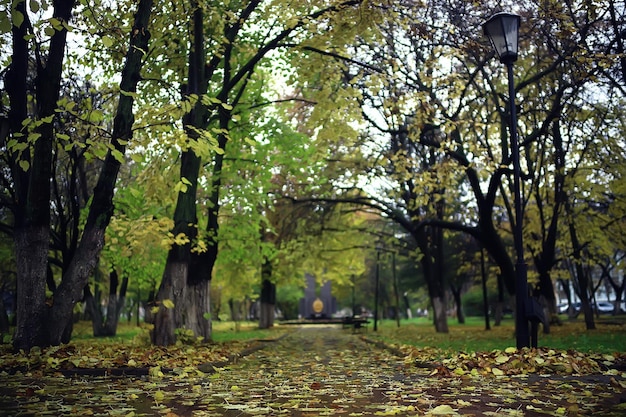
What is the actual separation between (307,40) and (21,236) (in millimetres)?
7773

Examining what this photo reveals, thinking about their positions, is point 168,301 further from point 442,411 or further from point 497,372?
point 442,411

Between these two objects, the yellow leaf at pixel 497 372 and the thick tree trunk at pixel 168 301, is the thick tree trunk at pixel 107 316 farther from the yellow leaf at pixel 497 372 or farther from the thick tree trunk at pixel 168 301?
the yellow leaf at pixel 497 372

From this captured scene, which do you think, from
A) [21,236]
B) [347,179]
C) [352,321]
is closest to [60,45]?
[21,236]

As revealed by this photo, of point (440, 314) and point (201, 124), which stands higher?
point (201, 124)

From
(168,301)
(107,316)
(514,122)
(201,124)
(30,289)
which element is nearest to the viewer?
(30,289)

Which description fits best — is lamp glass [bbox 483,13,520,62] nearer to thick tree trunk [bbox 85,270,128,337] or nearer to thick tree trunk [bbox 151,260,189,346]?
thick tree trunk [bbox 151,260,189,346]

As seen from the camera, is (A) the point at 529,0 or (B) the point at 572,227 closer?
(A) the point at 529,0

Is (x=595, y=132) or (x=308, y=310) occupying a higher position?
(x=595, y=132)

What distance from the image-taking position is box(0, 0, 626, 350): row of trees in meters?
10.6

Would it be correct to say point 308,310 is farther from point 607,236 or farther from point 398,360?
point 398,360

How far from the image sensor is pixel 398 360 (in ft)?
40.5

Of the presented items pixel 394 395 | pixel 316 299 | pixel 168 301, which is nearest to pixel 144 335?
pixel 168 301

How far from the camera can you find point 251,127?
18.6m

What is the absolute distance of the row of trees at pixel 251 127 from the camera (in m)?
10.6
